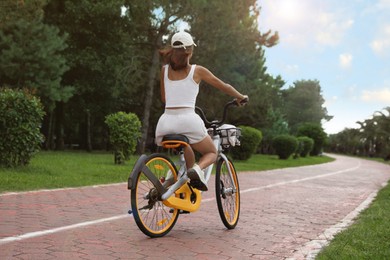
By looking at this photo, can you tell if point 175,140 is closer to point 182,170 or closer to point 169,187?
A: point 182,170

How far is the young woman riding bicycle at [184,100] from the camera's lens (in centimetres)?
518

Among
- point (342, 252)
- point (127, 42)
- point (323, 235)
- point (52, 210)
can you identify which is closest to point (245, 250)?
point (342, 252)

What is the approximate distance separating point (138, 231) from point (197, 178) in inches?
39.5

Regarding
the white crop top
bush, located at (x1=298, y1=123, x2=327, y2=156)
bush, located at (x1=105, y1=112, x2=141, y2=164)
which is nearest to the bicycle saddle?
the white crop top

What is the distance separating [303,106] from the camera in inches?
3492

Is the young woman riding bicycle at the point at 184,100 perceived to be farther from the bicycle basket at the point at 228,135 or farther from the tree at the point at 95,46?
the tree at the point at 95,46

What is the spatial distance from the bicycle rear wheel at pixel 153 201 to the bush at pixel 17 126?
742 cm

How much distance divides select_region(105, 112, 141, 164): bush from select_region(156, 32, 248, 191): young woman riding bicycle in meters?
11.3

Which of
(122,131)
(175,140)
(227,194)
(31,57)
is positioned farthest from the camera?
(31,57)

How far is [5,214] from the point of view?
6.23 m

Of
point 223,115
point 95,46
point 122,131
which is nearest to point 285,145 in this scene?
point 95,46

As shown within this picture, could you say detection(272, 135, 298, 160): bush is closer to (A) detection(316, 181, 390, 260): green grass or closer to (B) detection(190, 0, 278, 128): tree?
(B) detection(190, 0, 278, 128): tree

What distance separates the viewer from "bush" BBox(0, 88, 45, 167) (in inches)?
464

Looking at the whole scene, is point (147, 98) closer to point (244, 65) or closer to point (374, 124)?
point (244, 65)
